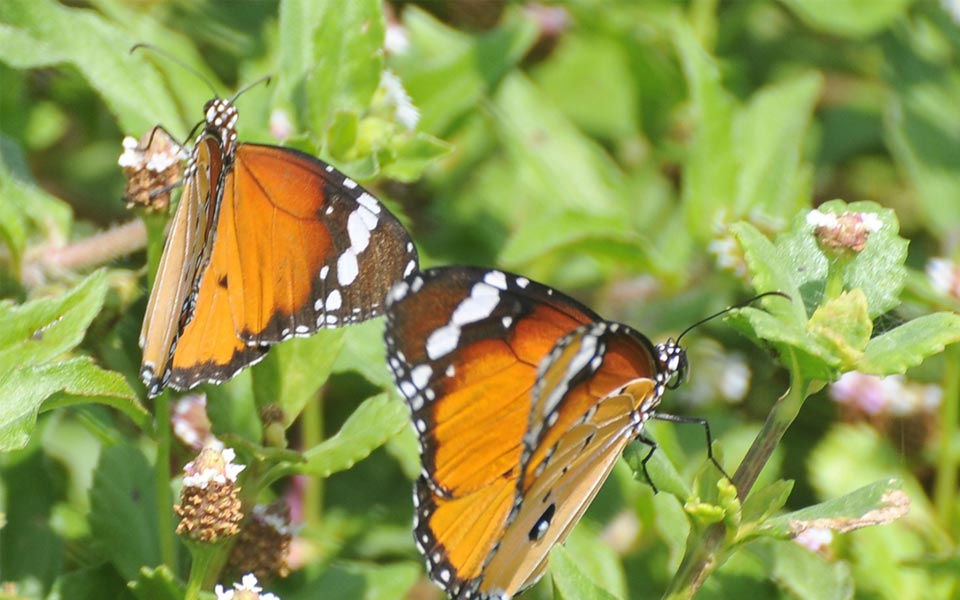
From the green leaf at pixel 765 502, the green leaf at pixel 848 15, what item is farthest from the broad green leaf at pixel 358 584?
the green leaf at pixel 848 15

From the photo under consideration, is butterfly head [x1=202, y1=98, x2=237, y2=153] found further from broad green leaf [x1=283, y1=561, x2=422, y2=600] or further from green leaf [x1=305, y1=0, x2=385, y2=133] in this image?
broad green leaf [x1=283, y1=561, x2=422, y2=600]

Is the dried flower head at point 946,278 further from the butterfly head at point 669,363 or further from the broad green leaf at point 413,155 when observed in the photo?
the broad green leaf at point 413,155

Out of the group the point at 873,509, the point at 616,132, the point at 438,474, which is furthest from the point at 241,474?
the point at 616,132

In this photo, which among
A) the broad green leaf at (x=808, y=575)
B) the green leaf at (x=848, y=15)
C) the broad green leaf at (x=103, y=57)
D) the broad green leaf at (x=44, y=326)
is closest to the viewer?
the broad green leaf at (x=44, y=326)

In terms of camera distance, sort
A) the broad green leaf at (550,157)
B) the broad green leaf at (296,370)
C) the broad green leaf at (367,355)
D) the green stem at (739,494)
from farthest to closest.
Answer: the broad green leaf at (550,157) < the broad green leaf at (367,355) < the broad green leaf at (296,370) < the green stem at (739,494)

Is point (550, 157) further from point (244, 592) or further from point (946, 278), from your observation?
point (244, 592)

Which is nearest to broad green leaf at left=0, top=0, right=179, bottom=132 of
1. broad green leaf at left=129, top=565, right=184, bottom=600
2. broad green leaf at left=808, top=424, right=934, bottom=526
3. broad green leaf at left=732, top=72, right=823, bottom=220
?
broad green leaf at left=129, top=565, right=184, bottom=600

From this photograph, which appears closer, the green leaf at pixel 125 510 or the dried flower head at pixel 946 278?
the green leaf at pixel 125 510
